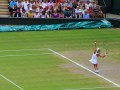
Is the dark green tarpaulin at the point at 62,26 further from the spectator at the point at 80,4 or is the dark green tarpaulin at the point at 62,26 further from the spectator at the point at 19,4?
the spectator at the point at 19,4

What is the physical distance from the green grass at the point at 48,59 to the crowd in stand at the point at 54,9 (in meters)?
2.56

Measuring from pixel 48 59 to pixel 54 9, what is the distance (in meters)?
12.6

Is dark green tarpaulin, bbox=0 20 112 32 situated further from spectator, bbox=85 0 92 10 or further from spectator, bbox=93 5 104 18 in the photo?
spectator, bbox=85 0 92 10

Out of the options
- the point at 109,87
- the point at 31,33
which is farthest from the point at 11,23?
the point at 109,87

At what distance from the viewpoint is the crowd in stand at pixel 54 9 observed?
47.1 m

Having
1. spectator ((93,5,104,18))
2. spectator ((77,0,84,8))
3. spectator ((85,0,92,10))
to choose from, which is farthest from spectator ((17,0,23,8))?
spectator ((93,5,104,18))

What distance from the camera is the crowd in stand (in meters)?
47.1

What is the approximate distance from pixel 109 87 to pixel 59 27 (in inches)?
697

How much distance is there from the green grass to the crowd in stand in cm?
256

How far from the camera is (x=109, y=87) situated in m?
29.2

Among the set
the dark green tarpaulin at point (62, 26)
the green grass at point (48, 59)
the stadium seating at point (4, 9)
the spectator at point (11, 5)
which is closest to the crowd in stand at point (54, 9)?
the spectator at point (11, 5)

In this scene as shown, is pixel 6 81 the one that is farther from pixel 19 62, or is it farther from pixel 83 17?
pixel 83 17

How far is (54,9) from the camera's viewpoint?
156ft

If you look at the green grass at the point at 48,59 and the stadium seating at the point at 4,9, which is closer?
the green grass at the point at 48,59
